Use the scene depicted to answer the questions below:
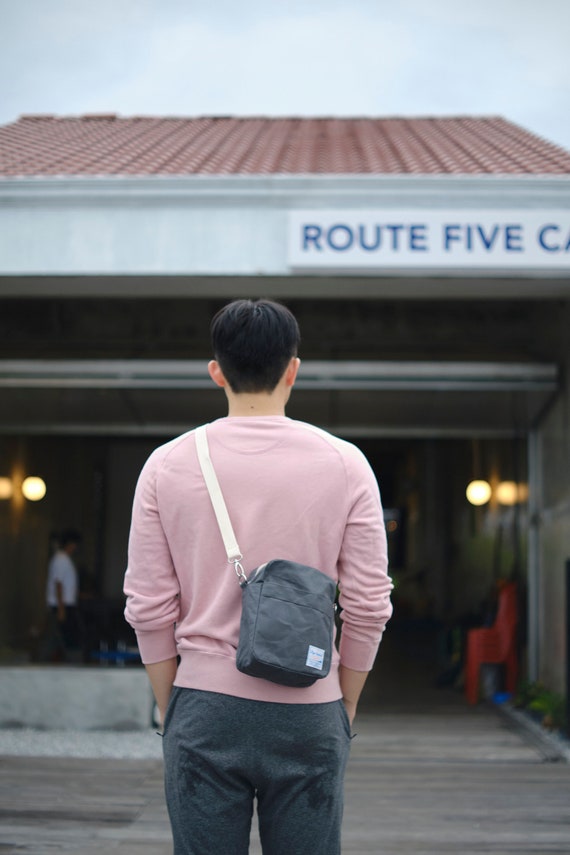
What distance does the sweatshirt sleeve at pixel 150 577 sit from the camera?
1.72m

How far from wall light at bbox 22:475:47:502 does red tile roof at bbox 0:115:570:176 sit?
348cm

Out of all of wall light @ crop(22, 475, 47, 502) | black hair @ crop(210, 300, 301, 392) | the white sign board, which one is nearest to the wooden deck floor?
black hair @ crop(210, 300, 301, 392)

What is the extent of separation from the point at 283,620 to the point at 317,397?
664cm

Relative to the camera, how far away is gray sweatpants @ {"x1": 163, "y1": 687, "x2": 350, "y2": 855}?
5.19 feet

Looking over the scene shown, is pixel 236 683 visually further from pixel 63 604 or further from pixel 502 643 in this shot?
pixel 63 604

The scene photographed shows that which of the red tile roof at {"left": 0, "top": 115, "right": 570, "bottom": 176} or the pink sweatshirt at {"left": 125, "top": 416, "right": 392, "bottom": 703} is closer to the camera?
the pink sweatshirt at {"left": 125, "top": 416, "right": 392, "bottom": 703}

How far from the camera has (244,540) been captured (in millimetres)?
1646

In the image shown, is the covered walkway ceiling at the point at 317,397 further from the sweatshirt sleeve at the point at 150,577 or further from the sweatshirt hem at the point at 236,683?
the sweatshirt hem at the point at 236,683

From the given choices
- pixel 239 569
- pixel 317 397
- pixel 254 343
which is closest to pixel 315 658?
pixel 239 569

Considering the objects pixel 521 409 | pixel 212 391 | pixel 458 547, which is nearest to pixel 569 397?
pixel 521 409

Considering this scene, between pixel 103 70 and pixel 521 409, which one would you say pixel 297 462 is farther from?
pixel 103 70

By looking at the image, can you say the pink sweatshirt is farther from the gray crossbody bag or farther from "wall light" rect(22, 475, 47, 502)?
"wall light" rect(22, 475, 47, 502)

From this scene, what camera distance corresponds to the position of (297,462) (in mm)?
1683

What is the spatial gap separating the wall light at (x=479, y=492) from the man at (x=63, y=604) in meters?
4.90
